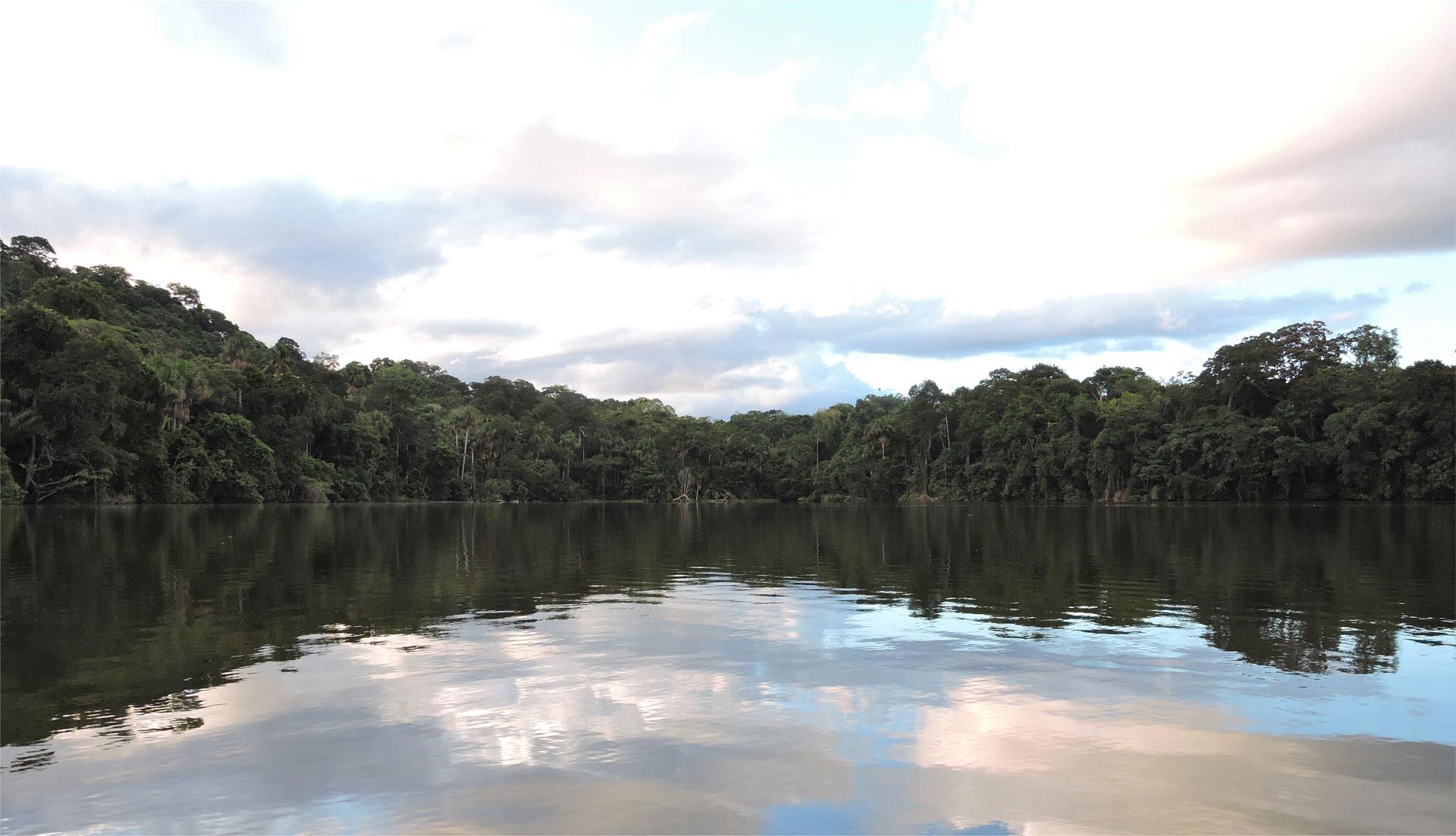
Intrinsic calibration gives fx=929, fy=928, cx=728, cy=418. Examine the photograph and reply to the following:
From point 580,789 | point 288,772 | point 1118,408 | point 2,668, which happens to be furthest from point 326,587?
point 1118,408

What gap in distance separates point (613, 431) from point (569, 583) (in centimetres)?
11446

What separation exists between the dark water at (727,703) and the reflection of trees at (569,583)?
108mm

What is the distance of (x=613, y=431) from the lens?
131 m

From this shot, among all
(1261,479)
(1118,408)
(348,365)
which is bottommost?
(1261,479)

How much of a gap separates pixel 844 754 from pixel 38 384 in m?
66.7

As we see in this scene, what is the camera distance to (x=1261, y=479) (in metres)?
79.0

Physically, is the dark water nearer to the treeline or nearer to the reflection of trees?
the reflection of trees

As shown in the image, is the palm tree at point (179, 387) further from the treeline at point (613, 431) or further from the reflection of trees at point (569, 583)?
the reflection of trees at point (569, 583)

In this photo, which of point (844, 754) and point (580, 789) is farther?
point (844, 754)

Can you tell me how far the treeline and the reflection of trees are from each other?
29.3 m

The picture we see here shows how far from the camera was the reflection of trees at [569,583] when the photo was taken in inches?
387

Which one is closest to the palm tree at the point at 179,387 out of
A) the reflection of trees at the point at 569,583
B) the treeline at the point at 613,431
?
the treeline at the point at 613,431

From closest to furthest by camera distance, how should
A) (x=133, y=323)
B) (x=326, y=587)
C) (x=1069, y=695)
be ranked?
(x=1069, y=695), (x=326, y=587), (x=133, y=323)

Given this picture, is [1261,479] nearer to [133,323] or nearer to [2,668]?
[2,668]
